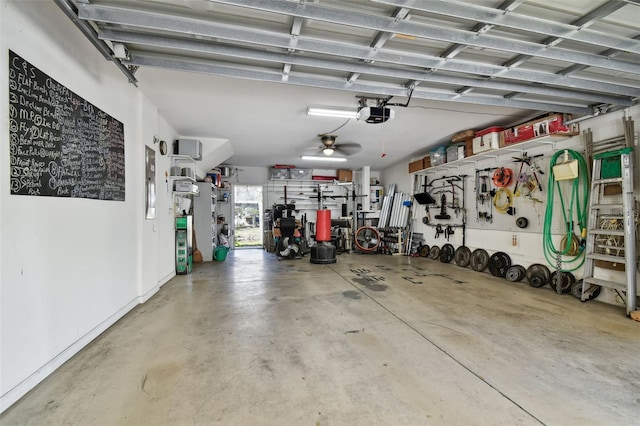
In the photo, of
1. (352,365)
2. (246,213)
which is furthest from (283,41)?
(246,213)

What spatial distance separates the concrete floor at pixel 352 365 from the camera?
1.66 metres

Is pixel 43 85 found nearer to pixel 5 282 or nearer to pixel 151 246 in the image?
pixel 5 282

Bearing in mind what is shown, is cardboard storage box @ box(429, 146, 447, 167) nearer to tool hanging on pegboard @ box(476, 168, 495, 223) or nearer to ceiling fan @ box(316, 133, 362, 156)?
tool hanging on pegboard @ box(476, 168, 495, 223)

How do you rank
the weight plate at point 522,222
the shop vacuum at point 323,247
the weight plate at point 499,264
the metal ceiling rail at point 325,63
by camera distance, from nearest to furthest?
1. the metal ceiling rail at point 325,63
2. the weight plate at point 522,222
3. the weight plate at point 499,264
4. the shop vacuum at point 323,247

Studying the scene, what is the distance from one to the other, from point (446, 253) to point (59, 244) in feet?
23.2

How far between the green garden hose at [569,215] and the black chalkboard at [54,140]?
6.14 m

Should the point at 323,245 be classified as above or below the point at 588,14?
below

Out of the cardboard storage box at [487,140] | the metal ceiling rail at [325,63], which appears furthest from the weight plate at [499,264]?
the metal ceiling rail at [325,63]

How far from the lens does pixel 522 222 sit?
4996 mm

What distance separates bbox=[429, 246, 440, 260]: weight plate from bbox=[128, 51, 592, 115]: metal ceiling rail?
417cm

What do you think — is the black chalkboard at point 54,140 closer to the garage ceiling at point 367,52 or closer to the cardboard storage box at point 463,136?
the garage ceiling at point 367,52

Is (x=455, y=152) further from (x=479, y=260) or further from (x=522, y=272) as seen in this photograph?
(x=522, y=272)

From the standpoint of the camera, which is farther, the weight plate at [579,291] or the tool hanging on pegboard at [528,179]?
the tool hanging on pegboard at [528,179]

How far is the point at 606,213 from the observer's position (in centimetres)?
382
